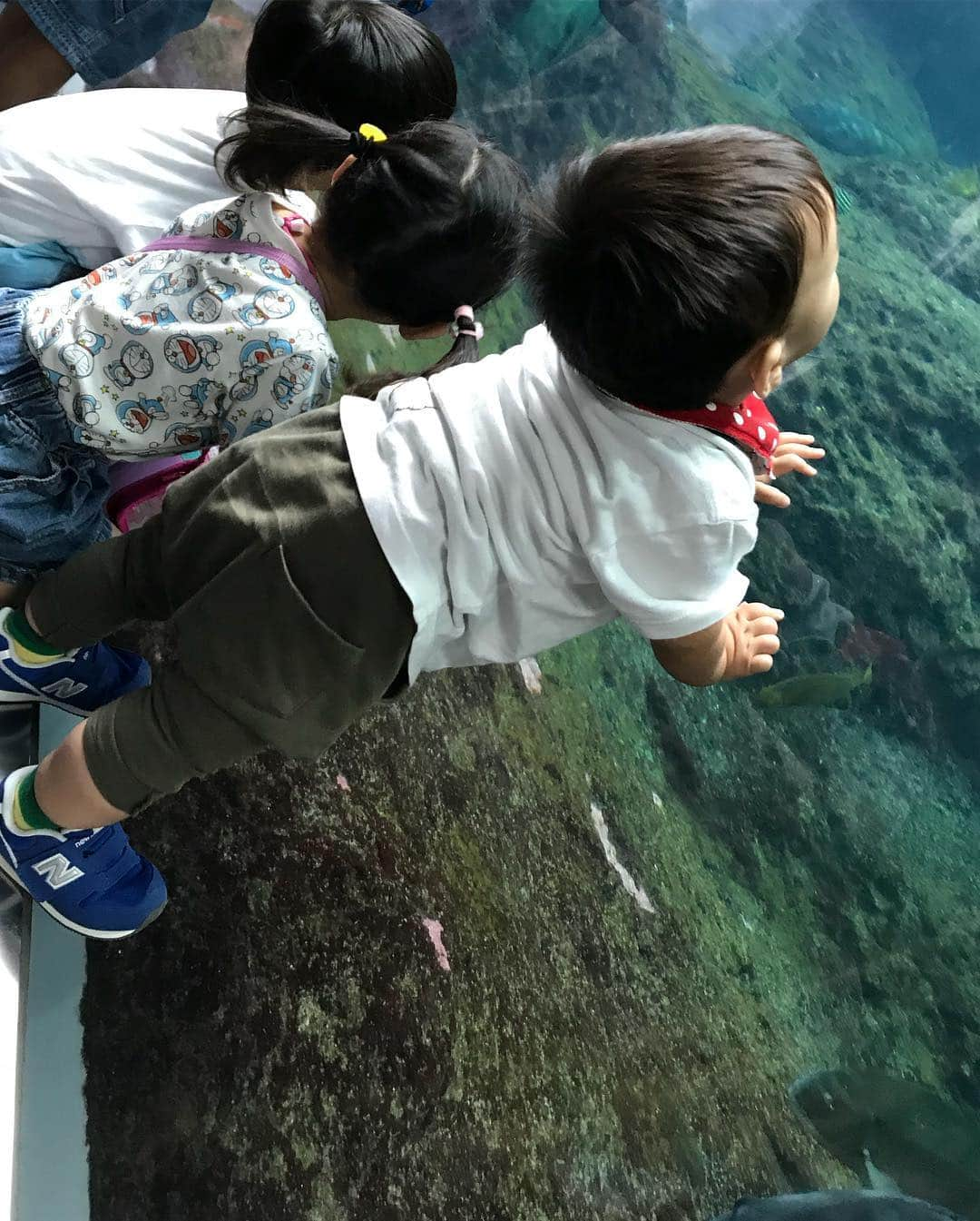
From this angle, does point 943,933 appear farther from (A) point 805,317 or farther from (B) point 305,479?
(B) point 305,479

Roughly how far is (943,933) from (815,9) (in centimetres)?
124

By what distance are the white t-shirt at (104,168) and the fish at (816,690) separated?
0.98m

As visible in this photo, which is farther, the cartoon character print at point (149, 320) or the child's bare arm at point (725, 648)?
the cartoon character print at point (149, 320)

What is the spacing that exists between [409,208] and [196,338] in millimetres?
261

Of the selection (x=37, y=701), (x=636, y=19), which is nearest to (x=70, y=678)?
(x=37, y=701)

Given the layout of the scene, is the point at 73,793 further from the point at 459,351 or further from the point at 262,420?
the point at 459,351

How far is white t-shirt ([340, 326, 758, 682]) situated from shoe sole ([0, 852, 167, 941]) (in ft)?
1.33

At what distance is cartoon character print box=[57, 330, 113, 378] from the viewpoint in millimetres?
1030

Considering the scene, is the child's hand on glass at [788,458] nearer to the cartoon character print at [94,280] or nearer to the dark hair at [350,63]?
the dark hair at [350,63]

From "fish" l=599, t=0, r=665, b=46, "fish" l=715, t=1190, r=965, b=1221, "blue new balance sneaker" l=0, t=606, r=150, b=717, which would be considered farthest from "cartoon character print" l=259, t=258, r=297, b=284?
"fish" l=715, t=1190, r=965, b=1221

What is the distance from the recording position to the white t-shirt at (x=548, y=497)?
84cm

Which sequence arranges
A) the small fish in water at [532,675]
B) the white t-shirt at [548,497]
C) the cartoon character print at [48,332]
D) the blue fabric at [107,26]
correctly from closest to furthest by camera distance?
the white t-shirt at [548,497] → the cartoon character print at [48,332] → the blue fabric at [107,26] → the small fish in water at [532,675]

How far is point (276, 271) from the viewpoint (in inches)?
40.8

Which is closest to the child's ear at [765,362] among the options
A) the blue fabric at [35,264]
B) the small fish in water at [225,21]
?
the blue fabric at [35,264]
